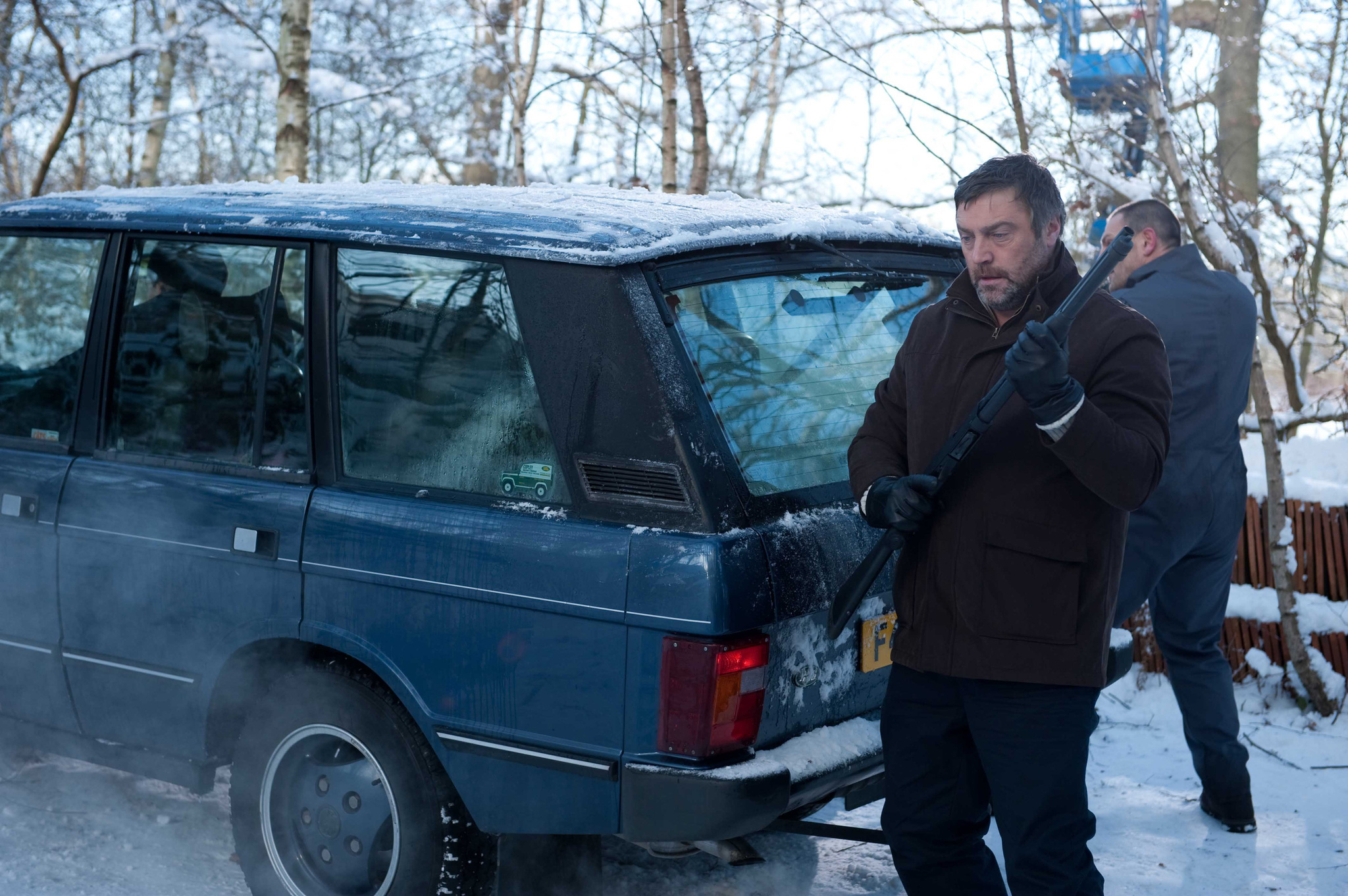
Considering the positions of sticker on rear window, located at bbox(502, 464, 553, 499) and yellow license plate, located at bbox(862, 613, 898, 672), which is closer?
sticker on rear window, located at bbox(502, 464, 553, 499)

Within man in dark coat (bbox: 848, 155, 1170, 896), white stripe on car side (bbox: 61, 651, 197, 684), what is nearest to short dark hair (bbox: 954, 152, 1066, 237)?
man in dark coat (bbox: 848, 155, 1170, 896)

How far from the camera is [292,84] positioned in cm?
944

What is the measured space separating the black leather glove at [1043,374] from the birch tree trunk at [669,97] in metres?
6.12

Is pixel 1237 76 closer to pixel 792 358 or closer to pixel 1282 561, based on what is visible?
pixel 1282 561

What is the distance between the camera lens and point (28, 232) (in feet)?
12.1

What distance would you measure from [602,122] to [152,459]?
11.4 m

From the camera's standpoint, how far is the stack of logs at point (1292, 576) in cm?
508

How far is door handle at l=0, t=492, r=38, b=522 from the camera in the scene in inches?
133

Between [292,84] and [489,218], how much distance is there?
7423 millimetres

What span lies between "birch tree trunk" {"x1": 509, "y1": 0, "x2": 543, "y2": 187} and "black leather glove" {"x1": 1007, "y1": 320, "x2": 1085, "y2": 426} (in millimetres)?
8521

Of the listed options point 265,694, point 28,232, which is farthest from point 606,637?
point 28,232

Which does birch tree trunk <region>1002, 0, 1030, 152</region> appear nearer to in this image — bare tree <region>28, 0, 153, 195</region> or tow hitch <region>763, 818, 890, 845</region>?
tow hitch <region>763, 818, 890, 845</region>

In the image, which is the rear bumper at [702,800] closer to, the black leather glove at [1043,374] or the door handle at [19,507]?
the black leather glove at [1043,374]

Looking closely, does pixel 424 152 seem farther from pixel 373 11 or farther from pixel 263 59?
pixel 263 59
